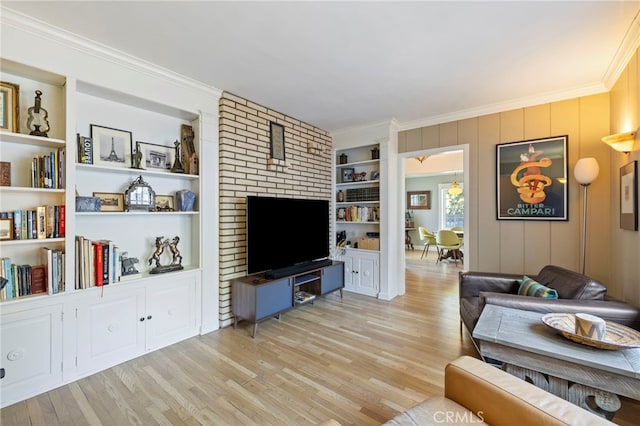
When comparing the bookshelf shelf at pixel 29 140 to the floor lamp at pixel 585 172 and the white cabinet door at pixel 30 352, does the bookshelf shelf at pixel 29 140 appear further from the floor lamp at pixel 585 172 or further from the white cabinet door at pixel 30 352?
the floor lamp at pixel 585 172

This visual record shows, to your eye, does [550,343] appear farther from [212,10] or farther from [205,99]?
[205,99]

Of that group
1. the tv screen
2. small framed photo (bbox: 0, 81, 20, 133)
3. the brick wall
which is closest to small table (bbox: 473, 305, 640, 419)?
the tv screen

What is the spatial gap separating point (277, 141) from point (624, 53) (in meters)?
3.33

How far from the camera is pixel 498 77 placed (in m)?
2.64

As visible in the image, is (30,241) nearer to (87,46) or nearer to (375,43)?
(87,46)

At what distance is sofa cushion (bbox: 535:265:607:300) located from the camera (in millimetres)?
1974

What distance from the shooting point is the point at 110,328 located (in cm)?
220

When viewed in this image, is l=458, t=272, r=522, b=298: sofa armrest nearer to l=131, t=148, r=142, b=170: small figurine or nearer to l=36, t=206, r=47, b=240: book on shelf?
l=131, t=148, r=142, b=170: small figurine

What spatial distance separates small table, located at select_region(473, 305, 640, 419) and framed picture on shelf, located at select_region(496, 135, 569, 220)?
2009mm

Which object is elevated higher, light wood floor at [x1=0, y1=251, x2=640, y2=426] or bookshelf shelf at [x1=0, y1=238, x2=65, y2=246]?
bookshelf shelf at [x1=0, y1=238, x2=65, y2=246]

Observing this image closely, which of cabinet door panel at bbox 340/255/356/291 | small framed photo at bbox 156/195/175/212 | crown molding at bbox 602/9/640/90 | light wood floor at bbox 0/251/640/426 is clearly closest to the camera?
light wood floor at bbox 0/251/640/426

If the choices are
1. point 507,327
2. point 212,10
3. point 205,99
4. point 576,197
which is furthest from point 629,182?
point 205,99

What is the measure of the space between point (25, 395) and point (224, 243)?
1.74m

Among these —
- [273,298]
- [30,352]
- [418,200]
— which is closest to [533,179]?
[273,298]
